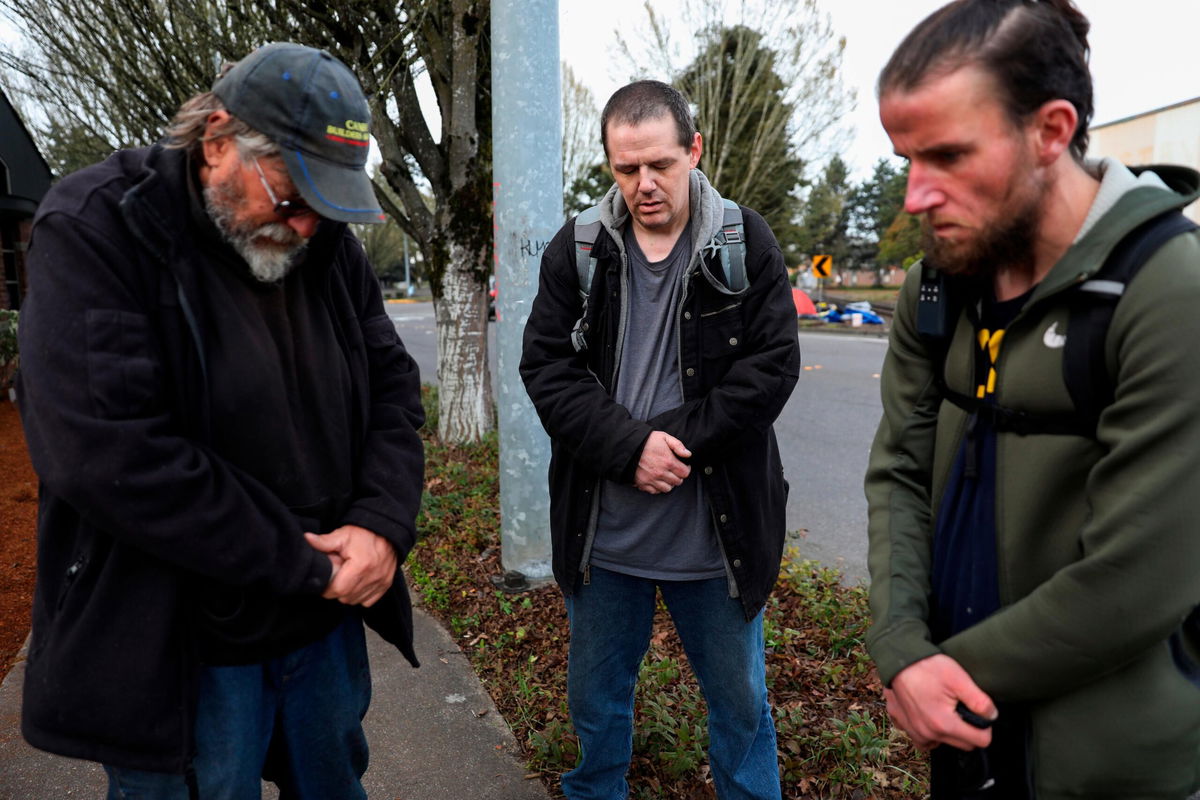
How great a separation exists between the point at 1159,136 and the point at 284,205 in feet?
132

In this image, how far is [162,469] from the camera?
160 centimetres

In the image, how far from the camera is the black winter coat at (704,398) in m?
2.28

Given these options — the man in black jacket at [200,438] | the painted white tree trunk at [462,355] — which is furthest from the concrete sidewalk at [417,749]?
the painted white tree trunk at [462,355]

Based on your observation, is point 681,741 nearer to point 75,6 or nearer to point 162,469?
point 162,469

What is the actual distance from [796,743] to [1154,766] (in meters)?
1.85

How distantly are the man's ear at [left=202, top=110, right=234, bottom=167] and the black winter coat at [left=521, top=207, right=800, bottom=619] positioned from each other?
38.9 inches

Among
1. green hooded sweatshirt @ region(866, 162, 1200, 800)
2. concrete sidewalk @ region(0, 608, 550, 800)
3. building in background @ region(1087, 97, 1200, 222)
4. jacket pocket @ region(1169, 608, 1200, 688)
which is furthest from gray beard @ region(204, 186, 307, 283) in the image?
building in background @ region(1087, 97, 1200, 222)

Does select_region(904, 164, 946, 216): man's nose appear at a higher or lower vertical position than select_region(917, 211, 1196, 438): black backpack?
higher

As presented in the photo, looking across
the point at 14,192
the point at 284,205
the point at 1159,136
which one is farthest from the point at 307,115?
the point at 1159,136

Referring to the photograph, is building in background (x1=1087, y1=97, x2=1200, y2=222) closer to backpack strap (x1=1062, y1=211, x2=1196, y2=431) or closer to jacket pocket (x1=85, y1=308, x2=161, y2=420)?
backpack strap (x1=1062, y1=211, x2=1196, y2=431)

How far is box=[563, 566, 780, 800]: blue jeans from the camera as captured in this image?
237 centimetres

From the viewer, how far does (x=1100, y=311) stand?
1.33 metres

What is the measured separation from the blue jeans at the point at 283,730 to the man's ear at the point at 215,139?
1.12 metres

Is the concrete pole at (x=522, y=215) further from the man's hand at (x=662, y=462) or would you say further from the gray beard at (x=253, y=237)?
the gray beard at (x=253, y=237)
